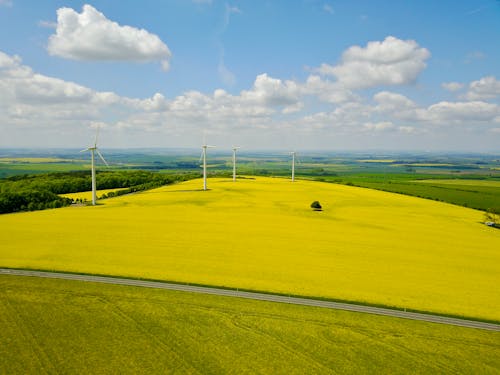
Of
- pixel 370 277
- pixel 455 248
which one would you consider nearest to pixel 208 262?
pixel 370 277

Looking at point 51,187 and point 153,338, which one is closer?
point 153,338

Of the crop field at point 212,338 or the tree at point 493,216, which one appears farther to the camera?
the tree at point 493,216

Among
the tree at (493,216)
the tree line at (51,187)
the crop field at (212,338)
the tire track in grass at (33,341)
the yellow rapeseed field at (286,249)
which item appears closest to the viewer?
the tire track in grass at (33,341)

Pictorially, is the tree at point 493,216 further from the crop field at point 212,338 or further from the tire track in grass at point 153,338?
the tire track in grass at point 153,338

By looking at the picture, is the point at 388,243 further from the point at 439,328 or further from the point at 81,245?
the point at 81,245

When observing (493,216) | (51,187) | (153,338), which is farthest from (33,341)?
(51,187)

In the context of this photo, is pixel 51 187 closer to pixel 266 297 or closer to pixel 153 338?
pixel 266 297

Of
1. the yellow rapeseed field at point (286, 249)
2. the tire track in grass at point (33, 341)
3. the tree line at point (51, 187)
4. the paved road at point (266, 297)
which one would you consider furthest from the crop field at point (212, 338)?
the tree line at point (51, 187)
